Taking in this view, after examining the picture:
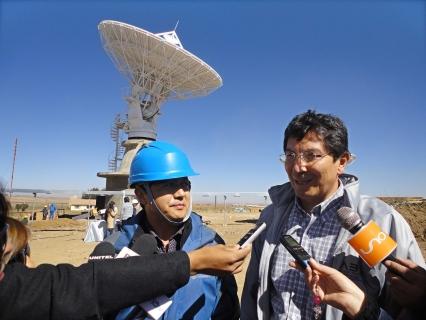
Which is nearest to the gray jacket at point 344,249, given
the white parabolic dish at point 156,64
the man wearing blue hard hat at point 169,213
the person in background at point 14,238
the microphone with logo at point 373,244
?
the man wearing blue hard hat at point 169,213

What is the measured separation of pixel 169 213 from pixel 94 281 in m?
1.10

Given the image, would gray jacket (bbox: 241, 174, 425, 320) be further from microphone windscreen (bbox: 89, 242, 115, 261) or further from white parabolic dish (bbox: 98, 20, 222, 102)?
white parabolic dish (bbox: 98, 20, 222, 102)

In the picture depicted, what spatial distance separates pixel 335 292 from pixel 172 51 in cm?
2669

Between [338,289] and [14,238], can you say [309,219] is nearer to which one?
[338,289]

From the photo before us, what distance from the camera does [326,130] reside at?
2.57m

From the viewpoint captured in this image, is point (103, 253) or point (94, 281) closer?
point (94, 281)

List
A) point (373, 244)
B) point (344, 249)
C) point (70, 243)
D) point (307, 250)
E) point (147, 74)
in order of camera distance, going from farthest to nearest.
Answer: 1. point (147, 74)
2. point (70, 243)
3. point (307, 250)
4. point (344, 249)
5. point (373, 244)

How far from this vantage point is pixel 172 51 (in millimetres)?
26391

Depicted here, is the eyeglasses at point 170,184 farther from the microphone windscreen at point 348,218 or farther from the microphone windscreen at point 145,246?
the microphone windscreen at point 348,218

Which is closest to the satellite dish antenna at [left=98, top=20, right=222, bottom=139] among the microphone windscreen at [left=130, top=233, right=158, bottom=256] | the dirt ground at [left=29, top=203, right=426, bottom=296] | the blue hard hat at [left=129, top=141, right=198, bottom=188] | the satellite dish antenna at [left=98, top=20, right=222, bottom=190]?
the satellite dish antenna at [left=98, top=20, right=222, bottom=190]

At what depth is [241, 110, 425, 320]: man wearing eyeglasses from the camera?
229cm

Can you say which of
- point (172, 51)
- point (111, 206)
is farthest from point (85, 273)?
point (172, 51)

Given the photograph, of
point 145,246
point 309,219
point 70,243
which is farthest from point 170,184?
point 70,243

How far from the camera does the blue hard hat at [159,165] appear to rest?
2670 mm
